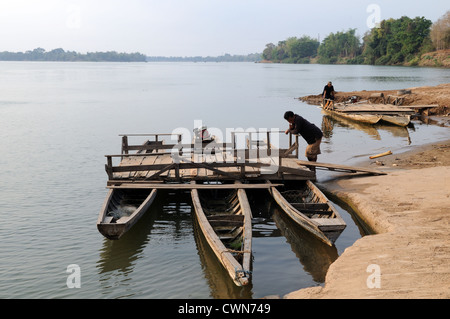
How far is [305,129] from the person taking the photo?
13.3 meters

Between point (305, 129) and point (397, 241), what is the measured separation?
541 centimetres

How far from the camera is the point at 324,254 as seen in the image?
9.66m

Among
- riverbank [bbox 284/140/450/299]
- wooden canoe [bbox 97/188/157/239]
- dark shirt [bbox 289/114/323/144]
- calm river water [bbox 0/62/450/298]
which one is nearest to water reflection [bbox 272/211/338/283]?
calm river water [bbox 0/62/450/298]

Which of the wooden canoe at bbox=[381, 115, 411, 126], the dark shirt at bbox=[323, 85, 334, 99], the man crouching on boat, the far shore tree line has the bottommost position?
the wooden canoe at bbox=[381, 115, 411, 126]

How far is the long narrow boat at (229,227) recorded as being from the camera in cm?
763

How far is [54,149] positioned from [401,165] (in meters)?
17.7

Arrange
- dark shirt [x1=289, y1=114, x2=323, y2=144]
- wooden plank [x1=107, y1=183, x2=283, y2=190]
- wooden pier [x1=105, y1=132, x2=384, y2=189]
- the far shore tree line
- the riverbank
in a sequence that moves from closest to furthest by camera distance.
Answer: the riverbank → wooden plank [x1=107, y1=183, x2=283, y2=190] → wooden pier [x1=105, y1=132, x2=384, y2=189] → dark shirt [x1=289, y1=114, x2=323, y2=144] → the far shore tree line

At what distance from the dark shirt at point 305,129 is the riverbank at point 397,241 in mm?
1661

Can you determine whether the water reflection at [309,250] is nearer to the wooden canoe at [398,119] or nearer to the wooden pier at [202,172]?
the wooden pier at [202,172]

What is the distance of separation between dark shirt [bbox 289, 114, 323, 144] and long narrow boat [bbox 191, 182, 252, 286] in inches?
107

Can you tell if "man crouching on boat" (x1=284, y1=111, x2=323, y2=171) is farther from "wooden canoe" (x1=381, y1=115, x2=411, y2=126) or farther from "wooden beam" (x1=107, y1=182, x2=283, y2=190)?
"wooden canoe" (x1=381, y1=115, x2=411, y2=126)

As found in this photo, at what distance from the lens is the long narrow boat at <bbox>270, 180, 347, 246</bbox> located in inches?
373

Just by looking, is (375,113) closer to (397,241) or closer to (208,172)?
(208,172)

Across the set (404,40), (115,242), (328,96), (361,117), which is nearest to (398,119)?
(361,117)
